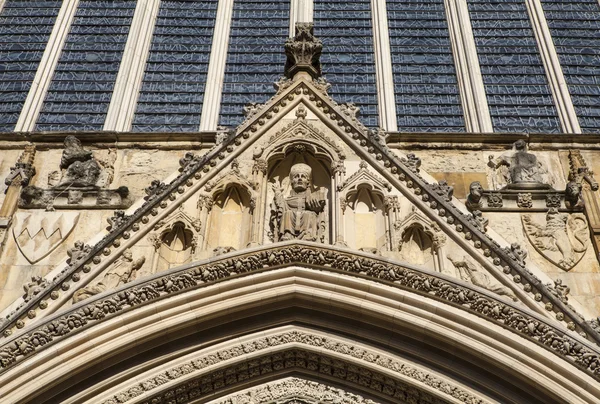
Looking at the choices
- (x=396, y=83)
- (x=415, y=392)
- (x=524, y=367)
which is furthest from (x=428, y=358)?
(x=396, y=83)

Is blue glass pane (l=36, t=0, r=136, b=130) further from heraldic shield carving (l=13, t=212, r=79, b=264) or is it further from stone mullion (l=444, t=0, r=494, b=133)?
stone mullion (l=444, t=0, r=494, b=133)

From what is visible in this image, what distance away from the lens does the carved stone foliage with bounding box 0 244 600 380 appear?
1046 cm

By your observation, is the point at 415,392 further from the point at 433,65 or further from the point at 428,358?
the point at 433,65

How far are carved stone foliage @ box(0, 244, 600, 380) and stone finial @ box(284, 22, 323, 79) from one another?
401 cm

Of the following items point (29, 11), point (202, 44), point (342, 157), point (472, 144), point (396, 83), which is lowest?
point (342, 157)

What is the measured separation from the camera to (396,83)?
1733 cm

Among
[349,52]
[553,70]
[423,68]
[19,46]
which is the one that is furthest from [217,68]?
[553,70]

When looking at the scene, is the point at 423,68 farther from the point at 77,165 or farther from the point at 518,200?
the point at 77,165

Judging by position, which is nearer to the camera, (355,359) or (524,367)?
(524,367)

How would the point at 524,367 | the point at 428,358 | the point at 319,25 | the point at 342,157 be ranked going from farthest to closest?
the point at 319,25 → the point at 342,157 → the point at 428,358 → the point at 524,367

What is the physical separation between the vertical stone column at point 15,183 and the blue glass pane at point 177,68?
105 inches

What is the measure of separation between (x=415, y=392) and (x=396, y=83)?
776 centimetres

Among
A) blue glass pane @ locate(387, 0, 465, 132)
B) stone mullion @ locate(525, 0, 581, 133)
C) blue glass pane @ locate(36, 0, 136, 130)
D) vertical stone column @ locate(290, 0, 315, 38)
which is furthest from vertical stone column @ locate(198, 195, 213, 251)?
stone mullion @ locate(525, 0, 581, 133)

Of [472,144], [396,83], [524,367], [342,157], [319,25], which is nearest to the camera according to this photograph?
[524,367]
